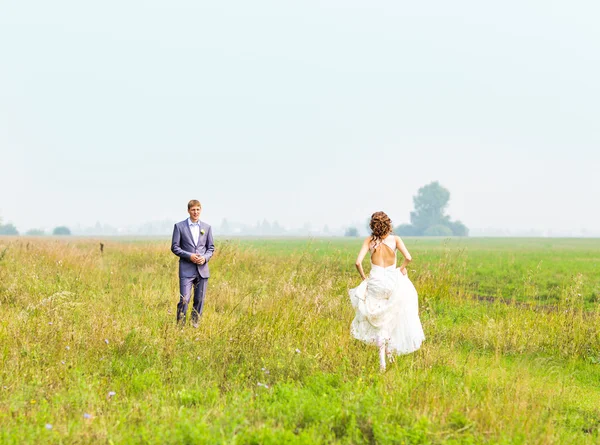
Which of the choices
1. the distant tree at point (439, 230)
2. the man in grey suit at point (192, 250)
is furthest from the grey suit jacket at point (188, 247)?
the distant tree at point (439, 230)

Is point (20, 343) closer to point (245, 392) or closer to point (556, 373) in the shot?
point (245, 392)

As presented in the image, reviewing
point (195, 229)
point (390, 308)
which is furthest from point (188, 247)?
point (390, 308)

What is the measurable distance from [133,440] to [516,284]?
1684 centimetres

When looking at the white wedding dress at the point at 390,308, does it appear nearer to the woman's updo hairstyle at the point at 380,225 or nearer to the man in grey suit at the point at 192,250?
the woman's updo hairstyle at the point at 380,225

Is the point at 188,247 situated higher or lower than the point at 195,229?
lower

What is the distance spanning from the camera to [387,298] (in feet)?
24.6

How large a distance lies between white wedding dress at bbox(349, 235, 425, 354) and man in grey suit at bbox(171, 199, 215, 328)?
3125 millimetres

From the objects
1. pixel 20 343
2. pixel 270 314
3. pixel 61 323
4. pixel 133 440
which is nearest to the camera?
pixel 133 440

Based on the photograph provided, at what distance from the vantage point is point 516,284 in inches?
738

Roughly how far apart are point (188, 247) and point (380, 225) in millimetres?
3631

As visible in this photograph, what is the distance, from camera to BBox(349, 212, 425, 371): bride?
24.4ft

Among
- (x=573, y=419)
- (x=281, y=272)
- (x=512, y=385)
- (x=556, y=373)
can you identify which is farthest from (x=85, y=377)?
(x=281, y=272)

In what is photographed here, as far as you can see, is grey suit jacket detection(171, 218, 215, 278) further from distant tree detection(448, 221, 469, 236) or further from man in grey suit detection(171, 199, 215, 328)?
distant tree detection(448, 221, 469, 236)

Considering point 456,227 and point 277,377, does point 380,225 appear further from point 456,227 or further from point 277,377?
point 456,227
